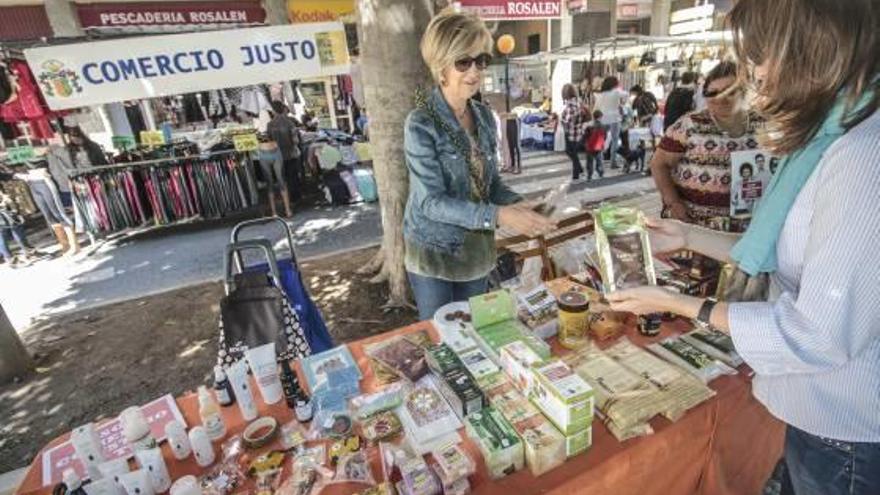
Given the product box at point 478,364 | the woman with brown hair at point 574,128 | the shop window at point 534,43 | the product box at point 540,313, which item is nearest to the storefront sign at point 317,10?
the woman with brown hair at point 574,128

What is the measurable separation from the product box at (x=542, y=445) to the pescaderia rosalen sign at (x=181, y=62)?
417 centimetres

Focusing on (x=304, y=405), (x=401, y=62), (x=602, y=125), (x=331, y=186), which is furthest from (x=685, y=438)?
(x=602, y=125)

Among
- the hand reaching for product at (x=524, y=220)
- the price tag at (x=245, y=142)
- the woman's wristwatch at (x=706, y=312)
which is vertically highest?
the price tag at (x=245, y=142)

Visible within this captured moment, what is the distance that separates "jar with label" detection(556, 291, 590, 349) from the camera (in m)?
1.67

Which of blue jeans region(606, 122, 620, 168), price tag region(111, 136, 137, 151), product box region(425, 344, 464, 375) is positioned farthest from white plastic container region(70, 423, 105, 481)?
blue jeans region(606, 122, 620, 168)

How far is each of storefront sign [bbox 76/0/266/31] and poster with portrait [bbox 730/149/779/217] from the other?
11.8 m

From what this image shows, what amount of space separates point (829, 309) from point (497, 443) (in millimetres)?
796

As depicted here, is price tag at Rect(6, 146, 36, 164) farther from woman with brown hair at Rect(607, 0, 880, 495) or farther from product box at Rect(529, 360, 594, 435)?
woman with brown hair at Rect(607, 0, 880, 495)

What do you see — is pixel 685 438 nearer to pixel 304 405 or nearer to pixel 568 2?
pixel 304 405

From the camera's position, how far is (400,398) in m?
1.49

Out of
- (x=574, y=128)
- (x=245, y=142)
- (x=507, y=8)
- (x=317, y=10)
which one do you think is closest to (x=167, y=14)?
(x=317, y=10)

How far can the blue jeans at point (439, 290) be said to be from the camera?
88.7 inches

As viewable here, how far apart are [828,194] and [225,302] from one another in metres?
2.19

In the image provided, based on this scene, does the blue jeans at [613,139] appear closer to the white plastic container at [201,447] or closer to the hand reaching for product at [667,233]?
the hand reaching for product at [667,233]
